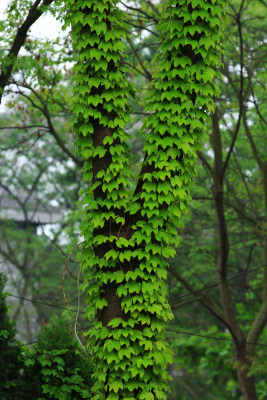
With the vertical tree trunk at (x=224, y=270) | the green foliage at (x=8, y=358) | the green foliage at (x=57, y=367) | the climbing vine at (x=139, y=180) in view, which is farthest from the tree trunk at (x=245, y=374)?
the climbing vine at (x=139, y=180)

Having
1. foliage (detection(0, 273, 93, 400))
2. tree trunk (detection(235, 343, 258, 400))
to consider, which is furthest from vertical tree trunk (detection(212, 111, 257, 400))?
foliage (detection(0, 273, 93, 400))

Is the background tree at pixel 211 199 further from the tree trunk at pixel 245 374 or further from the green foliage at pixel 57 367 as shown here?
the green foliage at pixel 57 367

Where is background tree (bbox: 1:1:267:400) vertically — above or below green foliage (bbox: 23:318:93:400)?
above

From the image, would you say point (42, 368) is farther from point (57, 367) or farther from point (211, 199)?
point (211, 199)

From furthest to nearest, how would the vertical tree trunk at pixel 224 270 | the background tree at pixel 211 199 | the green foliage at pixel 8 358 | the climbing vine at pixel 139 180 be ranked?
the background tree at pixel 211 199 < the vertical tree trunk at pixel 224 270 < the green foliage at pixel 8 358 < the climbing vine at pixel 139 180

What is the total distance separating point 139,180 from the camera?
7195 millimetres

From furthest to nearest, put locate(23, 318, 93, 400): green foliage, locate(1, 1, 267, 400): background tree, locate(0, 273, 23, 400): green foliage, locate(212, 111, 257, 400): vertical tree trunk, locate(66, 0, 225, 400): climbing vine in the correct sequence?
locate(1, 1, 267, 400): background tree → locate(212, 111, 257, 400): vertical tree trunk → locate(23, 318, 93, 400): green foliage → locate(0, 273, 23, 400): green foliage → locate(66, 0, 225, 400): climbing vine

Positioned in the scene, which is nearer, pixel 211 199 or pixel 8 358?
pixel 8 358

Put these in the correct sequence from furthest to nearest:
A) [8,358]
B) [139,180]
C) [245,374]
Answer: [245,374]
[8,358]
[139,180]

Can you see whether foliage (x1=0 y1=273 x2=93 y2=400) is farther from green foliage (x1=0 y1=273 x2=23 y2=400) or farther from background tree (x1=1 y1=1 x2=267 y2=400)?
background tree (x1=1 y1=1 x2=267 y2=400)

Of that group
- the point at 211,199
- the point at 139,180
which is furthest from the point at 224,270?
the point at 139,180

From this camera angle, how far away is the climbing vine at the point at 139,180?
6793 millimetres

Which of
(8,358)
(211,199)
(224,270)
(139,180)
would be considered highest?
(211,199)

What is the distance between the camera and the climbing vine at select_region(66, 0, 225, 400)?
679cm
